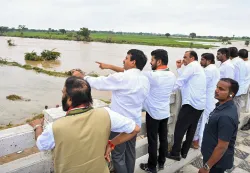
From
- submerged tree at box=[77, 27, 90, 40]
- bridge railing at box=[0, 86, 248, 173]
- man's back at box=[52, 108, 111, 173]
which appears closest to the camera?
man's back at box=[52, 108, 111, 173]

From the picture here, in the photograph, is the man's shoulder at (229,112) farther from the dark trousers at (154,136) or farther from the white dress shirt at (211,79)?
the white dress shirt at (211,79)

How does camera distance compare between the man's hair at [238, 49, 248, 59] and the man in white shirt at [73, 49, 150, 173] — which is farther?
the man's hair at [238, 49, 248, 59]

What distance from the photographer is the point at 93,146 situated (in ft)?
5.03

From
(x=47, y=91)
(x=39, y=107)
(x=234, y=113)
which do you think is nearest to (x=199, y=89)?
(x=234, y=113)

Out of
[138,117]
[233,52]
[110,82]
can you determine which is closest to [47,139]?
[110,82]

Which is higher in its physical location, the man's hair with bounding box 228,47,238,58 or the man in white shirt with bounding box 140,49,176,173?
the man's hair with bounding box 228,47,238,58

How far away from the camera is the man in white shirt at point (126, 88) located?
7.48 ft

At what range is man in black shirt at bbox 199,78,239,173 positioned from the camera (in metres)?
2.11

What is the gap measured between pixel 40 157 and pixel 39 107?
932 cm

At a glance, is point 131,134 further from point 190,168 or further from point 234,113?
point 190,168

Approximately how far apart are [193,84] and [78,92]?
7.18 ft

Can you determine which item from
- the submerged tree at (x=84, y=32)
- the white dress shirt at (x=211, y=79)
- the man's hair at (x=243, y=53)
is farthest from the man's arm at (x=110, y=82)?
the submerged tree at (x=84, y=32)

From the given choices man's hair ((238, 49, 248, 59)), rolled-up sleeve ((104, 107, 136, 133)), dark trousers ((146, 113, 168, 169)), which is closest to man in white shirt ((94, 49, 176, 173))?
dark trousers ((146, 113, 168, 169))

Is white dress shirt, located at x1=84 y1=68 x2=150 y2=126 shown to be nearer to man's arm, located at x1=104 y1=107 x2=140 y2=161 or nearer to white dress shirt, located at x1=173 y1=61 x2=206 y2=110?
man's arm, located at x1=104 y1=107 x2=140 y2=161
